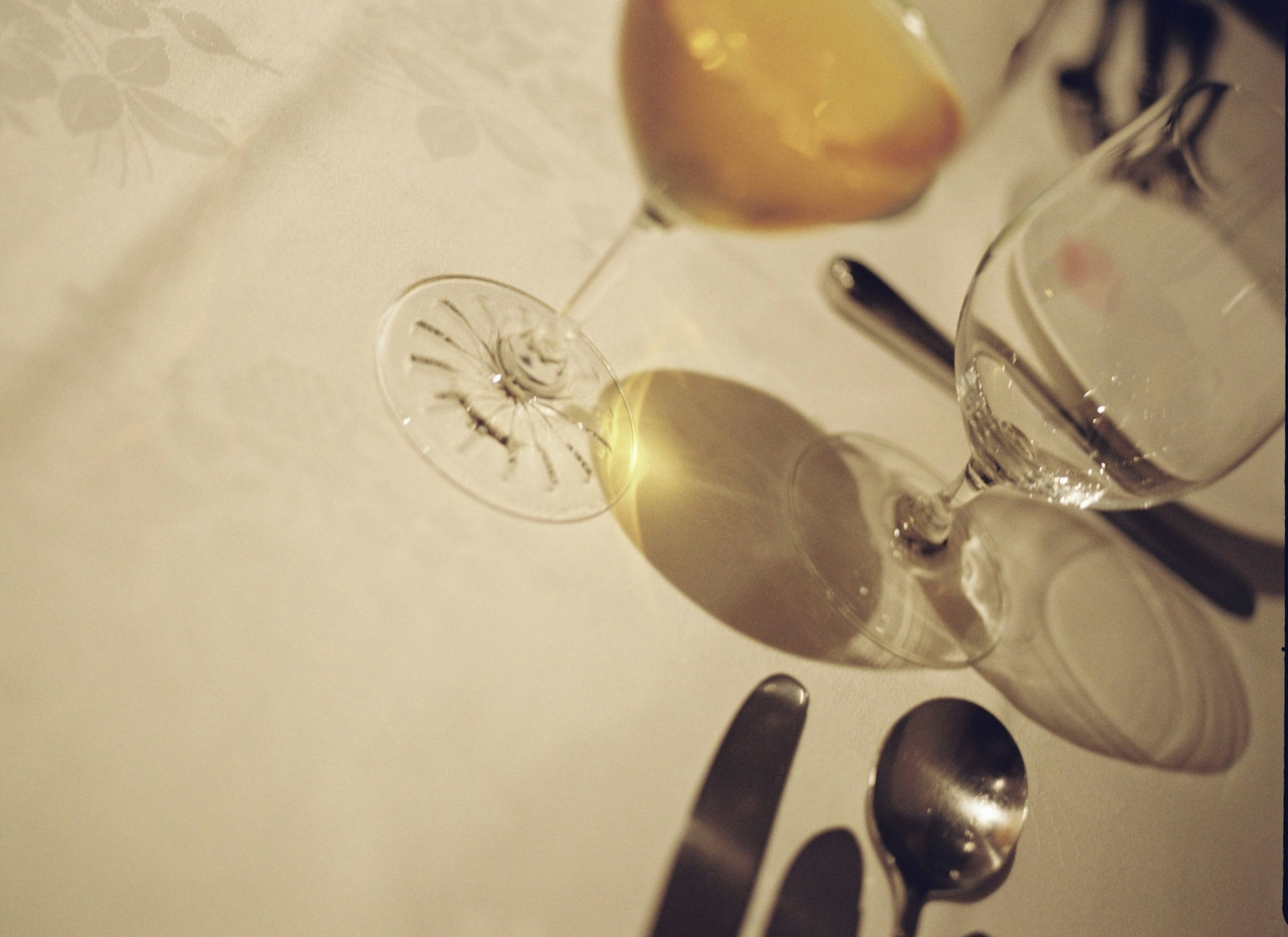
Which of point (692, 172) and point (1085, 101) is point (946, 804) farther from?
point (1085, 101)

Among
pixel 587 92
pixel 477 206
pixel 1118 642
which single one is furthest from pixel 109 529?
pixel 1118 642

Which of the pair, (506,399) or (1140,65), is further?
(1140,65)

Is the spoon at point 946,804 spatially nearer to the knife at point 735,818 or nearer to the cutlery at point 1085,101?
the knife at point 735,818

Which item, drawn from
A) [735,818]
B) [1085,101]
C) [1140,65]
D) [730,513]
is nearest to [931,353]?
[730,513]

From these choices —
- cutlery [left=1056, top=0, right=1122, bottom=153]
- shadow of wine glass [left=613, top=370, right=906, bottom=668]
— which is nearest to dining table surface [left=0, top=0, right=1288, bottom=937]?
shadow of wine glass [left=613, top=370, right=906, bottom=668]

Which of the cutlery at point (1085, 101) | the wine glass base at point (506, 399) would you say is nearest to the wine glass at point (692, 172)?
the wine glass base at point (506, 399)

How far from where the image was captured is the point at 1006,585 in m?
0.51

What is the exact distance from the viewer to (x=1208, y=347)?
41 cm

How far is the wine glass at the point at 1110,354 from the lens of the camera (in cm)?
41

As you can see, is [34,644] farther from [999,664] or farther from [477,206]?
[999,664]

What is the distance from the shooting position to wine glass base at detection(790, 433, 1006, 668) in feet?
1.47

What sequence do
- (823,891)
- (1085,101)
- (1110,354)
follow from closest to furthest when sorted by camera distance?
(823,891) → (1110,354) → (1085,101)

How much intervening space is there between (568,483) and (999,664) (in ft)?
0.84

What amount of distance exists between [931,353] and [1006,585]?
16cm
